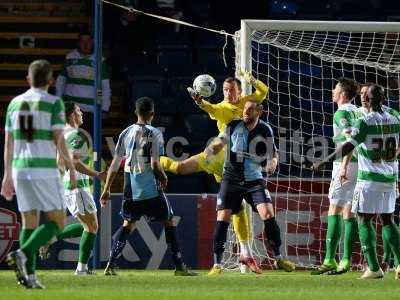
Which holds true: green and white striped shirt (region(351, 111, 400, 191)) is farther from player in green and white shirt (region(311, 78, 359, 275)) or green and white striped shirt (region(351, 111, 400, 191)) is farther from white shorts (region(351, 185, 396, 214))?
player in green and white shirt (region(311, 78, 359, 275))

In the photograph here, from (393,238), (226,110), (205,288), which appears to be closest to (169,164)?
(226,110)

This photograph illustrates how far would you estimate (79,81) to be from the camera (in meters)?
18.8

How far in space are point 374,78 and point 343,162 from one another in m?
5.32

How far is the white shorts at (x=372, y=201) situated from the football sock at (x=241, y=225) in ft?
5.87

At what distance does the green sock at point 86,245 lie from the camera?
1375cm

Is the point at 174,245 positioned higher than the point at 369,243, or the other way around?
the point at 369,243

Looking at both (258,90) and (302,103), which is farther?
(302,103)

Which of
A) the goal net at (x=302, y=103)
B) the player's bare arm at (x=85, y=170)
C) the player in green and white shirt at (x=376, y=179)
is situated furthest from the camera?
the goal net at (x=302, y=103)

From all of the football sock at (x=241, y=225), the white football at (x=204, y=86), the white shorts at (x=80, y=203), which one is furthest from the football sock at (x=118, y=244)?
the white football at (x=204, y=86)

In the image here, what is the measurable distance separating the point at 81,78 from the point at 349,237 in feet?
20.6

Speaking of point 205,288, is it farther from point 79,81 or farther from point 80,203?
point 79,81

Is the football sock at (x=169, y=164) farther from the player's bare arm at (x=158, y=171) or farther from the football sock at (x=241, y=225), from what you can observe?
the player's bare arm at (x=158, y=171)

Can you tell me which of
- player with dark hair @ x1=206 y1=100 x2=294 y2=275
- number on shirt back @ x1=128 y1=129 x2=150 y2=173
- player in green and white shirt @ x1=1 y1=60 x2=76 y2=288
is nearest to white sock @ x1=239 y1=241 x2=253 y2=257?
player with dark hair @ x1=206 y1=100 x2=294 y2=275

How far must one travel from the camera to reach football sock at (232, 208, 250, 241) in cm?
1439
